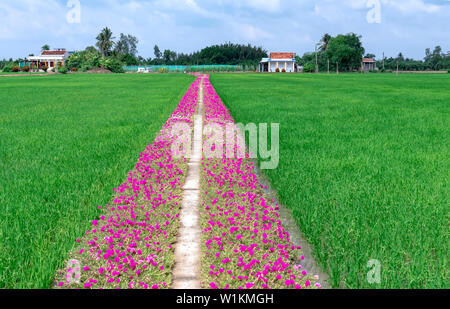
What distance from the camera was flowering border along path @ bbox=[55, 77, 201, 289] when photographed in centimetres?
319

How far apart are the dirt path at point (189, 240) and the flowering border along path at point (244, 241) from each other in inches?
3.3

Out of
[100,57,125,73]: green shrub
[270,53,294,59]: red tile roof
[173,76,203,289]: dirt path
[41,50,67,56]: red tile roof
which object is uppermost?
[41,50,67,56]: red tile roof

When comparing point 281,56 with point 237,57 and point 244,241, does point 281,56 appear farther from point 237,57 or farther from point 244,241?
point 244,241

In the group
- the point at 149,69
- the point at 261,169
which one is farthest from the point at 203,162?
the point at 149,69

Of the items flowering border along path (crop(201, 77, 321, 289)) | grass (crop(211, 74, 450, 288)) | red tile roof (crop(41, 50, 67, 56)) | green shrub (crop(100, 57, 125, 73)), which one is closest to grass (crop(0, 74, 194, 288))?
flowering border along path (crop(201, 77, 321, 289))

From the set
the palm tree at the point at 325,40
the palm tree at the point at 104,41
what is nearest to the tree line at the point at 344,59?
the palm tree at the point at 325,40

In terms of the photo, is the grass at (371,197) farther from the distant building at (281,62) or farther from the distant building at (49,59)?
the distant building at (49,59)

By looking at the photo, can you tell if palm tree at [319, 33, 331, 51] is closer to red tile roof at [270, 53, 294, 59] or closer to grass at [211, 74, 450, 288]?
red tile roof at [270, 53, 294, 59]

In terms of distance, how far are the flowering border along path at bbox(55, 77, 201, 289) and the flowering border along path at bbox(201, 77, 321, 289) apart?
1.35ft

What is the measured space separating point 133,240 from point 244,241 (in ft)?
3.87

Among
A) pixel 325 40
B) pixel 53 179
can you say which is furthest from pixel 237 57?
pixel 53 179

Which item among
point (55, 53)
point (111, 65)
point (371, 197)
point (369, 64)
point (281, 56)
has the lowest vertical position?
point (371, 197)

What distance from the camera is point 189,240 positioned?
3941 millimetres

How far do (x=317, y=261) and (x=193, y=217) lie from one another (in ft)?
5.48
